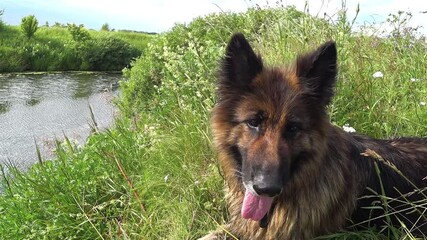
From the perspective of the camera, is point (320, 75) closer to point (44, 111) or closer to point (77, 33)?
point (44, 111)

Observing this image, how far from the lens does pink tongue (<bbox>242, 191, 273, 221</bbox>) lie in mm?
2824

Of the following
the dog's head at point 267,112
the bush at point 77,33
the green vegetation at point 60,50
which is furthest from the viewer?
the bush at point 77,33

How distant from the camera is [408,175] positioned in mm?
3072

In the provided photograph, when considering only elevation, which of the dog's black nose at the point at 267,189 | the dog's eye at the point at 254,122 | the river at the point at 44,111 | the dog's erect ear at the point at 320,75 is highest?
the dog's erect ear at the point at 320,75

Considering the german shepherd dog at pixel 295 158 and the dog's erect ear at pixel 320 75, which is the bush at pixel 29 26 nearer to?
the german shepherd dog at pixel 295 158

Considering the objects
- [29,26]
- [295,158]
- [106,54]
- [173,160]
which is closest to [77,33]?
[29,26]

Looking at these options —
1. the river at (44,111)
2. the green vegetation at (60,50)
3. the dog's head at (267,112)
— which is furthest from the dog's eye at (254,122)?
the green vegetation at (60,50)

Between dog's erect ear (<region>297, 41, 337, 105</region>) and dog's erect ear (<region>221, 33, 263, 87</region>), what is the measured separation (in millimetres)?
294

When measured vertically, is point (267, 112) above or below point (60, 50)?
above

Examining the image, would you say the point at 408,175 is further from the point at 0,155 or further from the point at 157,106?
the point at 0,155

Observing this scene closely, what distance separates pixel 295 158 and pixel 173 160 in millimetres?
1907

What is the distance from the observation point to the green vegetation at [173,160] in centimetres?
399

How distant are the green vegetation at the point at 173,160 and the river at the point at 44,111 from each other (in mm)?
855

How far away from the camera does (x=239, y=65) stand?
2.86 metres
